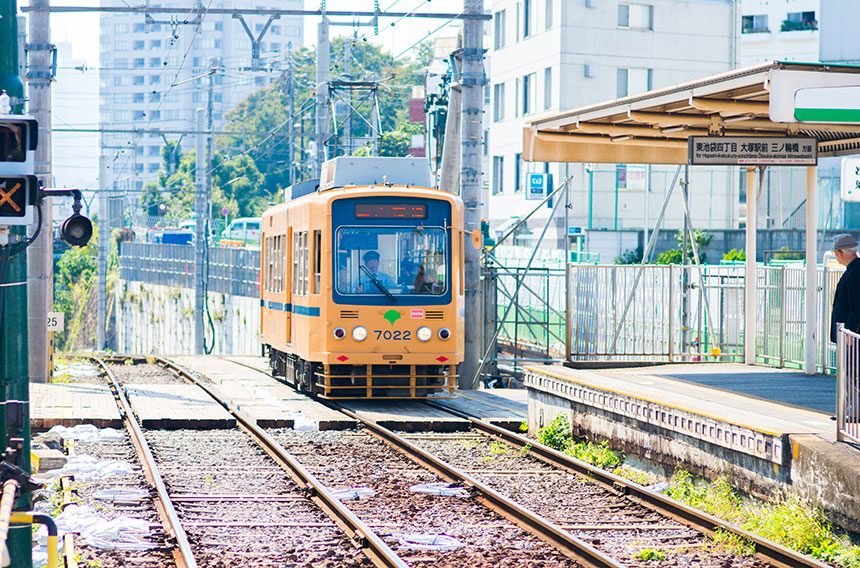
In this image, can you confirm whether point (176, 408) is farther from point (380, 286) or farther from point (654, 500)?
point (654, 500)

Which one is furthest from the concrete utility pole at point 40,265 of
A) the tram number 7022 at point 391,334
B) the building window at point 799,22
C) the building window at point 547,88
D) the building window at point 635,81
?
the building window at point 799,22

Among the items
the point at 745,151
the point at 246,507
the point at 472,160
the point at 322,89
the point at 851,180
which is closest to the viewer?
the point at 246,507

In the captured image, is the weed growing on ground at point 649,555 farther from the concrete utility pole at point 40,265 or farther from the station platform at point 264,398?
the concrete utility pole at point 40,265

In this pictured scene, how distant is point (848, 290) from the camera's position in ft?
41.2

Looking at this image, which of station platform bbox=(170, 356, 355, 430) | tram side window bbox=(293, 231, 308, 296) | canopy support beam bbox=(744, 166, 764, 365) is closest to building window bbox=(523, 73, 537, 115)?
station platform bbox=(170, 356, 355, 430)

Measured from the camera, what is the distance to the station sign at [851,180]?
23047mm

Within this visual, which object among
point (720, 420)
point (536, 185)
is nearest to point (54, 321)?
point (720, 420)

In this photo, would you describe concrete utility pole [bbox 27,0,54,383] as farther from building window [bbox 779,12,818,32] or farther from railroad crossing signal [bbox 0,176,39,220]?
building window [bbox 779,12,818,32]

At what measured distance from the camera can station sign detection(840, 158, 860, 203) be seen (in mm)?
23047

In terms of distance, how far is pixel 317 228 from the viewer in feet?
66.8

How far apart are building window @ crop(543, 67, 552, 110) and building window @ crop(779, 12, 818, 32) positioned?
593 inches

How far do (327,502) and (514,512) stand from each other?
1.60m

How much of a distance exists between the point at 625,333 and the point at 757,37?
44.5 m

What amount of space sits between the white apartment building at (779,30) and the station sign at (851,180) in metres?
37.0
